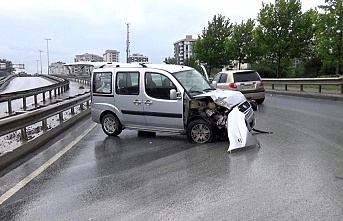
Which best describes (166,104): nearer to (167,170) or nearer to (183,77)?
(183,77)

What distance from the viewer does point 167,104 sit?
29.1 feet

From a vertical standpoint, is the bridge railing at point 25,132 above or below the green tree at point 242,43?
below

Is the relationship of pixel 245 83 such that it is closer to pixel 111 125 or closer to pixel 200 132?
pixel 111 125

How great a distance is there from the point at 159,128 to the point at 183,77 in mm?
1349

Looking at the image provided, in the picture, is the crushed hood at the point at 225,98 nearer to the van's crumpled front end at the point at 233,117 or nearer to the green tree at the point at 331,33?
the van's crumpled front end at the point at 233,117

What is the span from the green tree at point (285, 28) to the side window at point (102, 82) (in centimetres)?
2661

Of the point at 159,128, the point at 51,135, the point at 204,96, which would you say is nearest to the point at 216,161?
the point at 204,96

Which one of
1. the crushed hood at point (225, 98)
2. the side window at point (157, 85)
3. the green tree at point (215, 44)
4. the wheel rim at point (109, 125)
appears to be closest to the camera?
the crushed hood at point (225, 98)

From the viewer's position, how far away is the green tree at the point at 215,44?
51.0 meters

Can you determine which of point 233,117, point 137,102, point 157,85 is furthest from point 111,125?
point 233,117

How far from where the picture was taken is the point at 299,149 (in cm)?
752

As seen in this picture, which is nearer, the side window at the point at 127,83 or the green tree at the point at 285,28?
the side window at the point at 127,83

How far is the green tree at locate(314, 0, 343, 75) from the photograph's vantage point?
2833 cm

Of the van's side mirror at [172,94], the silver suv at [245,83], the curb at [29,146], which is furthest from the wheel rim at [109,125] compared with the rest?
the silver suv at [245,83]
